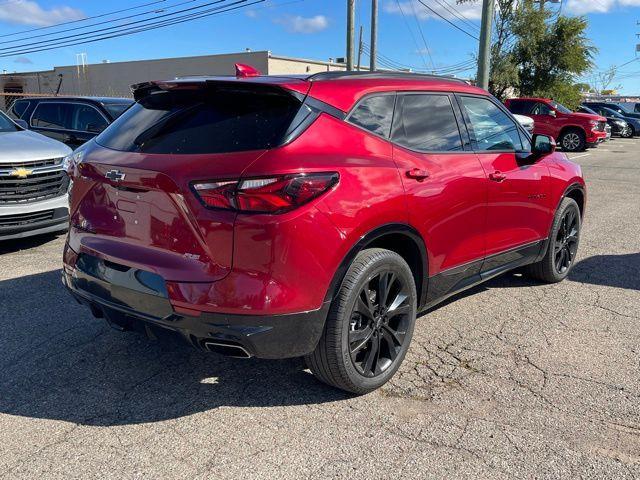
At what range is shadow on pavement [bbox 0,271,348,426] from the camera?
10.1 ft

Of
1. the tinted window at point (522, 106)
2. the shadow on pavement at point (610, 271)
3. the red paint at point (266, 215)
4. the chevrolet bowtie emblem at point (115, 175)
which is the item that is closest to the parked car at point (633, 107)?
the tinted window at point (522, 106)

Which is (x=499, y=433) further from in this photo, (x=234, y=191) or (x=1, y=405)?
(x=1, y=405)

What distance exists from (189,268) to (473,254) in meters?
2.10

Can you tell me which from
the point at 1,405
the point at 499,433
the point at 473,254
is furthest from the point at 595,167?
the point at 1,405

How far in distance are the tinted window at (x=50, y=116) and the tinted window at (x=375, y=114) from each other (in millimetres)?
7447

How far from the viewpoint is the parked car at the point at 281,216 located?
2674 mm

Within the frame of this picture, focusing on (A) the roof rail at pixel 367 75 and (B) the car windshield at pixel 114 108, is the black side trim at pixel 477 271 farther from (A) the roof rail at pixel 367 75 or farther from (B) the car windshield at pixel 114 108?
(B) the car windshield at pixel 114 108

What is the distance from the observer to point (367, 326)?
319 centimetres

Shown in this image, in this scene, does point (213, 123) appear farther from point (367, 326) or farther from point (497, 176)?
point (497, 176)

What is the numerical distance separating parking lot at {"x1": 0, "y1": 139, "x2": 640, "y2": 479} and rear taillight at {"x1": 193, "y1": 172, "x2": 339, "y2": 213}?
1159mm

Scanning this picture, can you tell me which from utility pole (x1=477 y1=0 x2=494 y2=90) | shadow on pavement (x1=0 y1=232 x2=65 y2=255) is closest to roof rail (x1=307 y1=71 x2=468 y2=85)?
shadow on pavement (x1=0 y1=232 x2=65 y2=255)

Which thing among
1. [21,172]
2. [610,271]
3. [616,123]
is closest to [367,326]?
[610,271]

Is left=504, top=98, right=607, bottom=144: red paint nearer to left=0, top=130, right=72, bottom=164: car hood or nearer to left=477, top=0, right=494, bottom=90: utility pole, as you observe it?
left=477, top=0, right=494, bottom=90: utility pole

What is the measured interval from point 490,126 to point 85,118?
7082 millimetres
